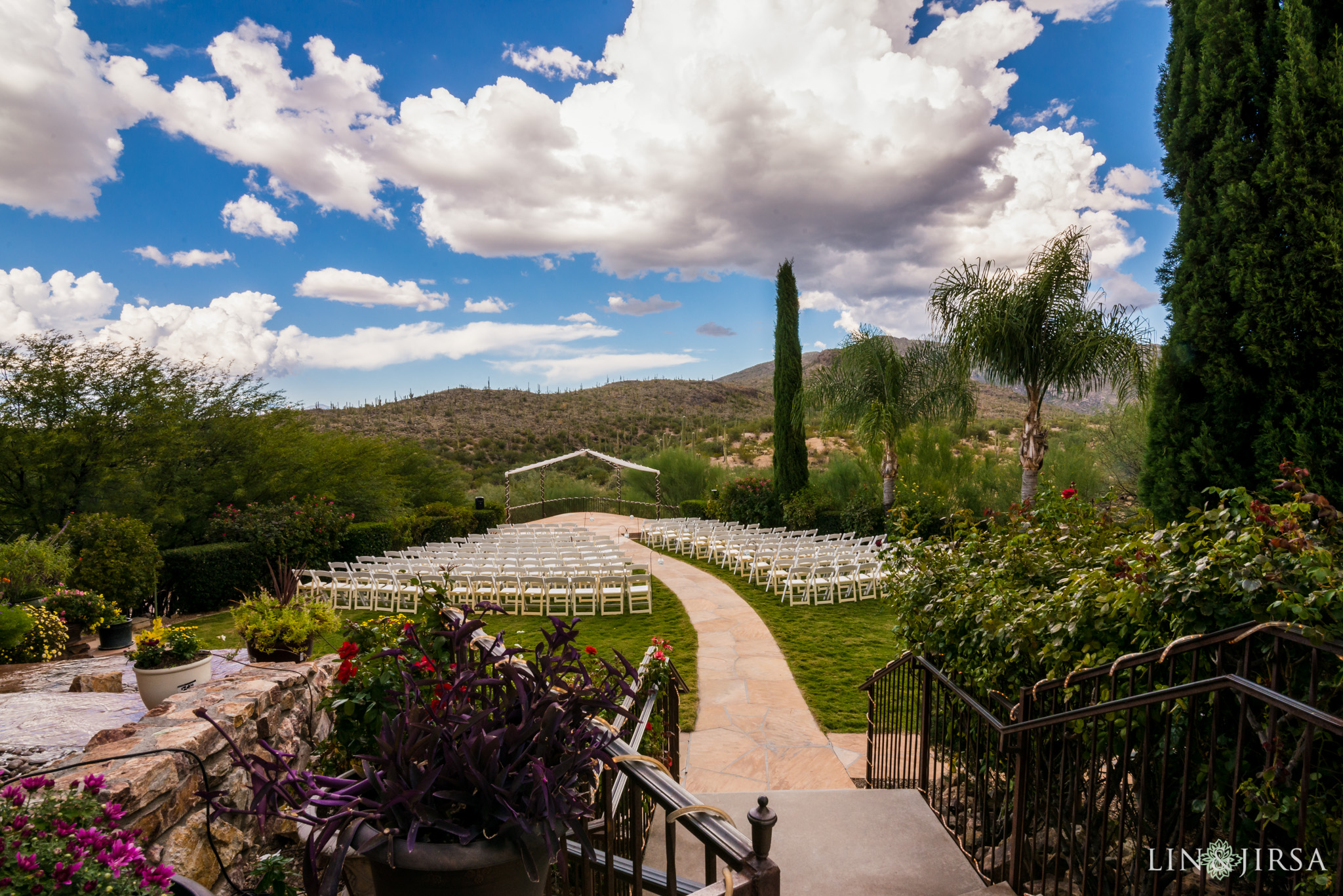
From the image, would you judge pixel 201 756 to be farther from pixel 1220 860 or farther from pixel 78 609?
pixel 78 609

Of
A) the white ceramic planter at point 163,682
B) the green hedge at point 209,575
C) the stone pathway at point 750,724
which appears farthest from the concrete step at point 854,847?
the green hedge at point 209,575

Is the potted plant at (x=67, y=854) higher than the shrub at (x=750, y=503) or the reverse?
higher

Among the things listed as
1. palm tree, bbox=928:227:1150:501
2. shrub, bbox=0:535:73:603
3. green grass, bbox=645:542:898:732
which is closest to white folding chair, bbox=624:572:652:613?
green grass, bbox=645:542:898:732

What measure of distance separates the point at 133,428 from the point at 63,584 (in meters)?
6.25

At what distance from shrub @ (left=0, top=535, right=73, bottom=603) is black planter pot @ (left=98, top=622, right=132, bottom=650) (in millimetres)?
845

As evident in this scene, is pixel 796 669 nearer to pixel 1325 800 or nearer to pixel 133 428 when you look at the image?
pixel 1325 800

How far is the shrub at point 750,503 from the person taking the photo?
60.4 feet

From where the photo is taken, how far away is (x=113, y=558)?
8.52 m

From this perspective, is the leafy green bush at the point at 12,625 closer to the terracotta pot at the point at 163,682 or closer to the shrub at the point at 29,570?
the shrub at the point at 29,570

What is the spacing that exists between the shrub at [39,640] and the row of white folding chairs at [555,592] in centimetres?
452

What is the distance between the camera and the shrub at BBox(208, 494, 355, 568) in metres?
11.8

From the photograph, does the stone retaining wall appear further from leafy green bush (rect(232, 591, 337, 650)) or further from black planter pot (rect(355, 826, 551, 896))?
black planter pot (rect(355, 826, 551, 896))

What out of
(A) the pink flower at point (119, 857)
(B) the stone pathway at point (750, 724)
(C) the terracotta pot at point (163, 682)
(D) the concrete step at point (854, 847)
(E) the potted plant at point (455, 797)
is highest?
(E) the potted plant at point (455, 797)

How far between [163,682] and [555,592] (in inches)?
251
